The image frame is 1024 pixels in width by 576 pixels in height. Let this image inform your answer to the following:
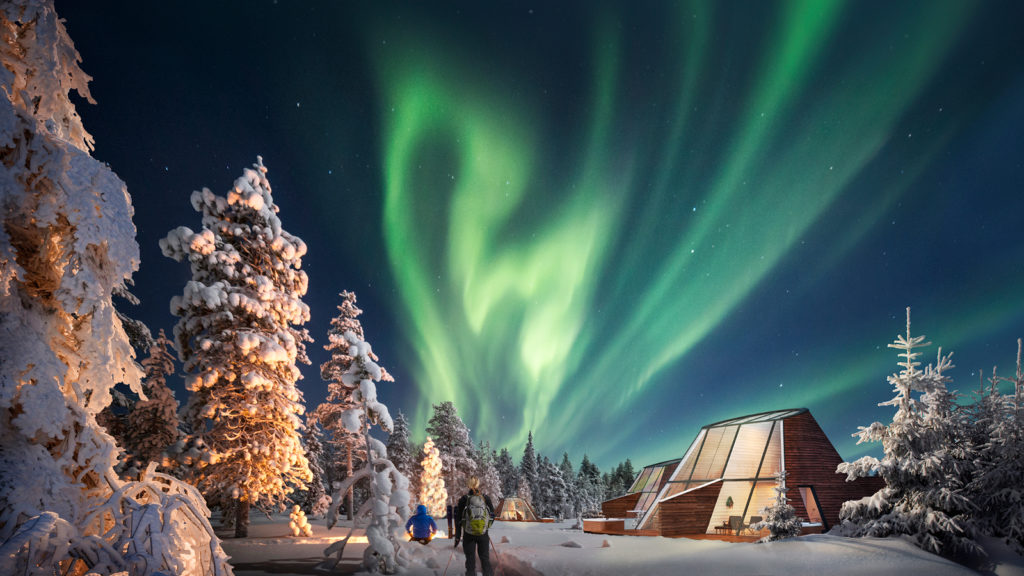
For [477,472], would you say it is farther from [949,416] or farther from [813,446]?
[949,416]

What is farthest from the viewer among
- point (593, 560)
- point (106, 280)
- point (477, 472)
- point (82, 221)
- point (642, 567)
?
point (477, 472)

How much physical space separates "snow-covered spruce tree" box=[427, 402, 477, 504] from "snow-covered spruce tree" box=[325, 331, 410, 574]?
38454 mm

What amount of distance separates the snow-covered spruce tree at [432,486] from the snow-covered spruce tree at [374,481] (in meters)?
31.9

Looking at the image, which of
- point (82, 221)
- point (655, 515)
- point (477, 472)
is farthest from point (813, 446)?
point (477, 472)

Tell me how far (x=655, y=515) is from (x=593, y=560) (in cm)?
1231

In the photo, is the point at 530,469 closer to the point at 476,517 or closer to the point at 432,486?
the point at 432,486

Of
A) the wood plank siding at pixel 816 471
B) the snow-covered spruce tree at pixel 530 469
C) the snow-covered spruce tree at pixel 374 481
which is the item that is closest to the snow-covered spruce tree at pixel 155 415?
the snow-covered spruce tree at pixel 374 481

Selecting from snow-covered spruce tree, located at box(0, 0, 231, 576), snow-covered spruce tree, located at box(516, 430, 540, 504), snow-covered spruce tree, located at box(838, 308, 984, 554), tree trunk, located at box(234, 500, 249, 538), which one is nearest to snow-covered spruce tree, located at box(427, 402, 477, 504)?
snow-covered spruce tree, located at box(516, 430, 540, 504)

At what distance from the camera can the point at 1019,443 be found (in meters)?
11.7

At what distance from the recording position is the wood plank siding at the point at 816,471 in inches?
790

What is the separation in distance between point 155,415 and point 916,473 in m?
29.8

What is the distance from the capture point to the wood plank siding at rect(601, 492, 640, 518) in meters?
30.5

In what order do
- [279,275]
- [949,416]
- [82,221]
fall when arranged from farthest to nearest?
[279,275] < [949,416] < [82,221]

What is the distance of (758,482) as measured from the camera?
21.3 metres
